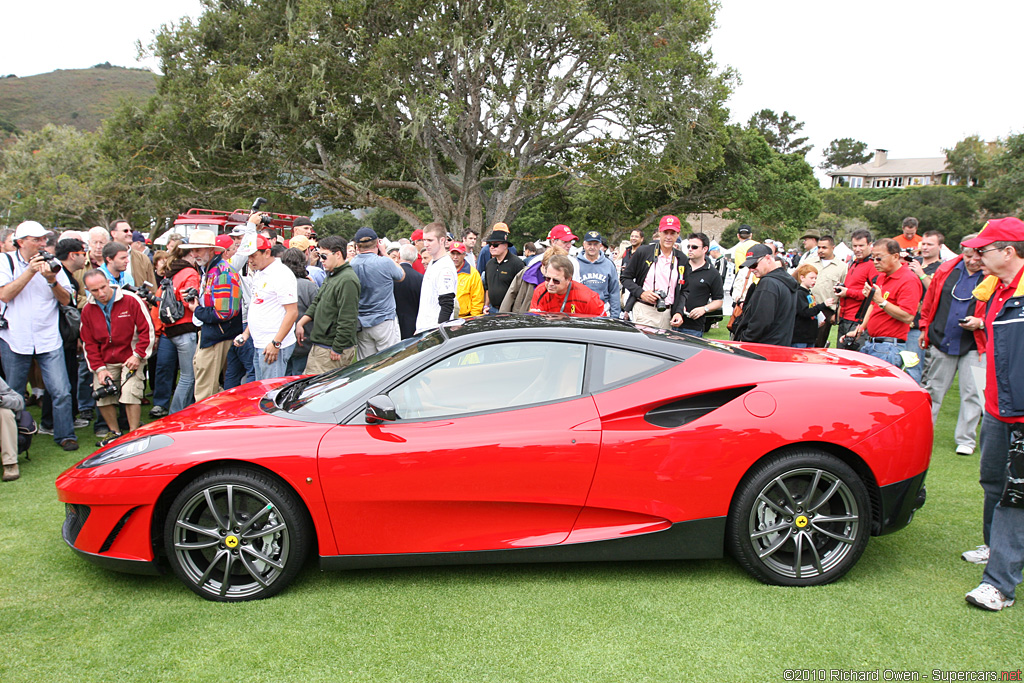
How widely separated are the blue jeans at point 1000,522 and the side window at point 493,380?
2.03 m

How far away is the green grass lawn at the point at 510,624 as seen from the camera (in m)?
2.67

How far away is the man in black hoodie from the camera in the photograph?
18.0 feet

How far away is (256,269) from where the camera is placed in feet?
18.6

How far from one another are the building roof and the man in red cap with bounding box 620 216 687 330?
351ft

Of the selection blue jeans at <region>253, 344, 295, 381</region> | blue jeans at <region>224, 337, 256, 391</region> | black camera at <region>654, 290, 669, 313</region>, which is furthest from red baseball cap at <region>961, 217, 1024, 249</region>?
blue jeans at <region>224, 337, 256, 391</region>

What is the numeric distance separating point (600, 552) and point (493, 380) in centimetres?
100

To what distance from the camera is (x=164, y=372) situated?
6758 mm

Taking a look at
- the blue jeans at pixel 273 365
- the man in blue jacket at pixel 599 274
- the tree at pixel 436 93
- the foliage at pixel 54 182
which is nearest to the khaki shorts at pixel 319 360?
the blue jeans at pixel 273 365

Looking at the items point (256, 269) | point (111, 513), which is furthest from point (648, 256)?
point (111, 513)

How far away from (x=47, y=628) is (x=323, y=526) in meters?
1.28

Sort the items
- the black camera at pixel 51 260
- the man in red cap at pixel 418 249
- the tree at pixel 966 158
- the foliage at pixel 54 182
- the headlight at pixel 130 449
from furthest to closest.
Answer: the tree at pixel 966 158
the foliage at pixel 54 182
the man in red cap at pixel 418 249
the black camera at pixel 51 260
the headlight at pixel 130 449

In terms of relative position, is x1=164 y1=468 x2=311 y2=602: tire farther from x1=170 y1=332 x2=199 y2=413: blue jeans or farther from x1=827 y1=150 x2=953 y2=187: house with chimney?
x1=827 y1=150 x2=953 y2=187: house with chimney

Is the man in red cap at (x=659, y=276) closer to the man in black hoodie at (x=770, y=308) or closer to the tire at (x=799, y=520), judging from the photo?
the man in black hoodie at (x=770, y=308)

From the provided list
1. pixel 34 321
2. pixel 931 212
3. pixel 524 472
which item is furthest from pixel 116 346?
pixel 931 212
